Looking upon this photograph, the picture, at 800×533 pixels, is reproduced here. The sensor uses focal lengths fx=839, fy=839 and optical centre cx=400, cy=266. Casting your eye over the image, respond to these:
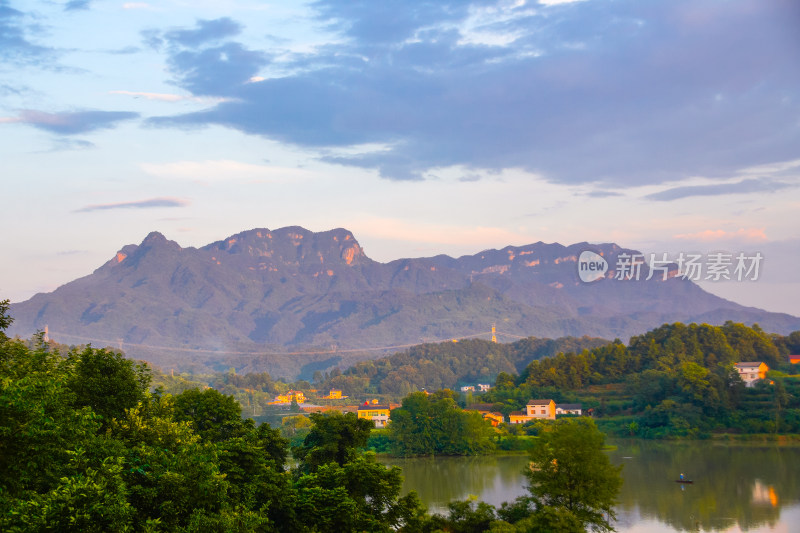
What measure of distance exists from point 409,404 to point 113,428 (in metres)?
30.1

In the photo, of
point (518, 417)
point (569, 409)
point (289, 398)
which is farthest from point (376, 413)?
point (289, 398)

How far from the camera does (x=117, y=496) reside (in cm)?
1069

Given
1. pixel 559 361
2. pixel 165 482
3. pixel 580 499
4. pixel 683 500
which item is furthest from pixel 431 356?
pixel 165 482

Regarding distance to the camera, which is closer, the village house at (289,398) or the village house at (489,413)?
the village house at (489,413)

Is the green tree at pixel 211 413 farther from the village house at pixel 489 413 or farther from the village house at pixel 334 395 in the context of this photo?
the village house at pixel 334 395

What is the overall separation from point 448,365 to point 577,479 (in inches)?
3864

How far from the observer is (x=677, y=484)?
3023 cm

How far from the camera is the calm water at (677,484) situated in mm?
24859

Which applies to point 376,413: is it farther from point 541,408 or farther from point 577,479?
point 577,479

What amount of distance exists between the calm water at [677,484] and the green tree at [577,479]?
15.3 feet

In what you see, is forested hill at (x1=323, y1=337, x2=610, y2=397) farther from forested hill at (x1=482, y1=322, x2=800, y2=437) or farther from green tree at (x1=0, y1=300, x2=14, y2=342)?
green tree at (x1=0, y1=300, x2=14, y2=342)

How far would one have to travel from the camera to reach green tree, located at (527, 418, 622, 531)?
19.4 metres

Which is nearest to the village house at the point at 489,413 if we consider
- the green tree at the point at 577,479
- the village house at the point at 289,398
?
the green tree at the point at 577,479

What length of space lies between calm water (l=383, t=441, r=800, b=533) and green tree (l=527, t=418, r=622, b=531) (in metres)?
4.66
